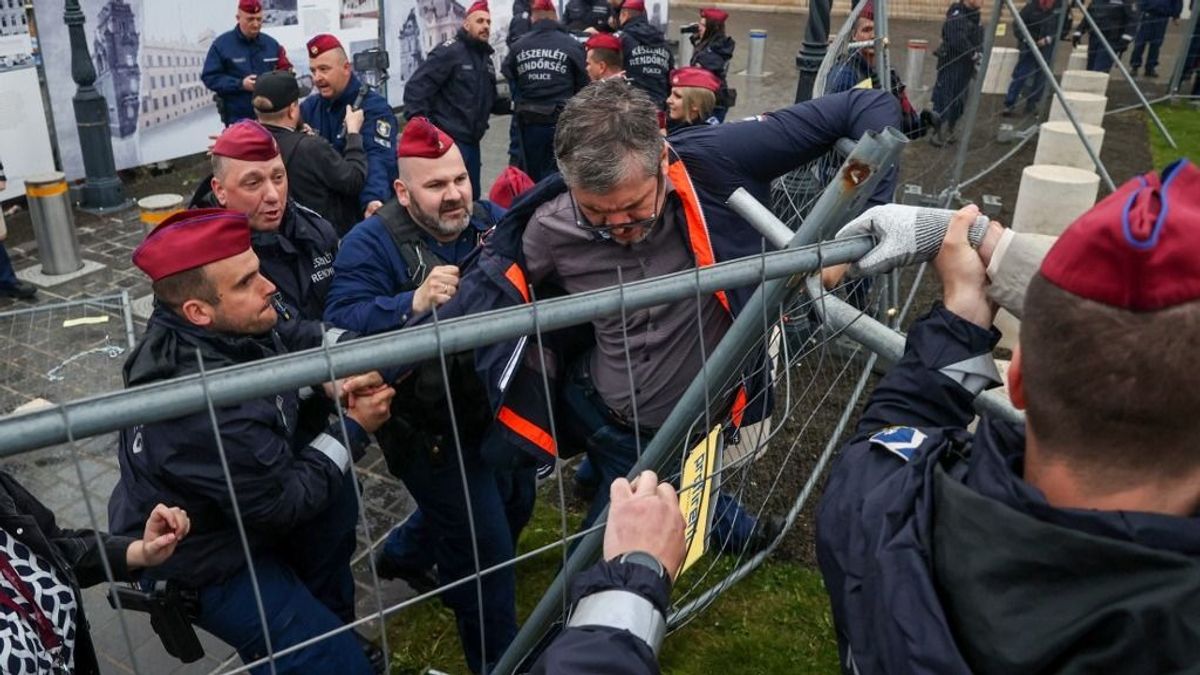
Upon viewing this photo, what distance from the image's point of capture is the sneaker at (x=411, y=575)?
3.99 metres

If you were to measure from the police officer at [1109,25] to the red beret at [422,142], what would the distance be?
13.1 m

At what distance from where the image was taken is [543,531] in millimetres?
4500

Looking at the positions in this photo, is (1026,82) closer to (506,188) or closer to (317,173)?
(506,188)

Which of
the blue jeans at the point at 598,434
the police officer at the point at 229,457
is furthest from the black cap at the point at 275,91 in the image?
the blue jeans at the point at 598,434

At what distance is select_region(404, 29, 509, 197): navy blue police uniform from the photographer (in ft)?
25.6

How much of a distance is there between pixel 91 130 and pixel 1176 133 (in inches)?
499

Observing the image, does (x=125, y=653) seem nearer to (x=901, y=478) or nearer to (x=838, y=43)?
(x=901, y=478)

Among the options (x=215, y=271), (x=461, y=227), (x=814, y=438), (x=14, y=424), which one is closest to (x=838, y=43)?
(x=814, y=438)

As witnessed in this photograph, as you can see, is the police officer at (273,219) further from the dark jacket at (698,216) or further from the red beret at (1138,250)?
the red beret at (1138,250)

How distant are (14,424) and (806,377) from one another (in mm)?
3131

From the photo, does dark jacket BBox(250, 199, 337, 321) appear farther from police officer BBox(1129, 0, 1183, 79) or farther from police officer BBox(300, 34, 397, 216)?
police officer BBox(1129, 0, 1183, 79)

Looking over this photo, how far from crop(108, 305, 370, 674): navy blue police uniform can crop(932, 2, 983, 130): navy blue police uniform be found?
8740mm

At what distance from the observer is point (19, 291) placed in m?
7.03

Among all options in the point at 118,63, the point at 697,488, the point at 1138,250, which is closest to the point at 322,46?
the point at 118,63
